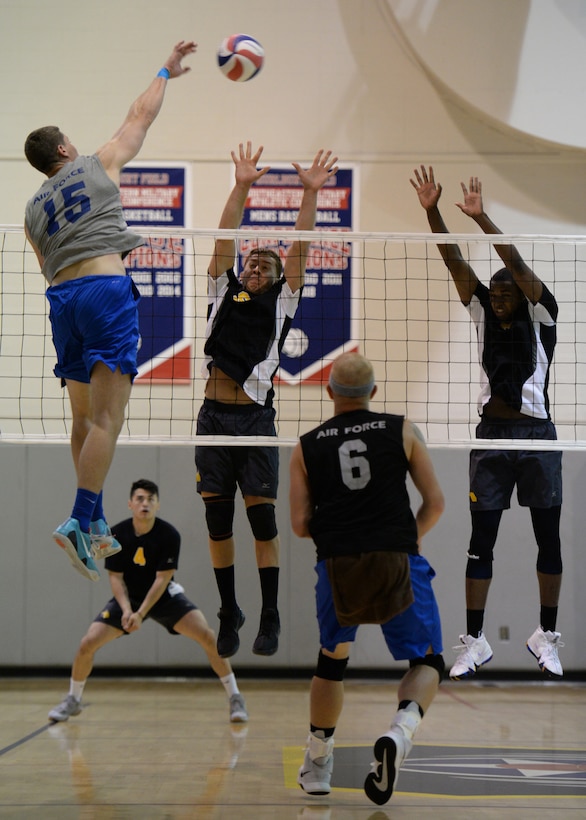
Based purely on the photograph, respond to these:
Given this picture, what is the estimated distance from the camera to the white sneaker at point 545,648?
18.1 feet

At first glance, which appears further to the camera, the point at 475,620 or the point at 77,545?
the point at 475,620

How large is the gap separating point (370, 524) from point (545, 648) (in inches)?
77.6

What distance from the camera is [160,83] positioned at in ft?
15.9

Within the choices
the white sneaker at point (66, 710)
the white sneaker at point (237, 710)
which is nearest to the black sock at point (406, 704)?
the white sneaker at point (237, 710)

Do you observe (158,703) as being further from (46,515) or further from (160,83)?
(160,83)

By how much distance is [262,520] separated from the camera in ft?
17.9

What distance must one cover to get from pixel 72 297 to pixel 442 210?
607 centimetres

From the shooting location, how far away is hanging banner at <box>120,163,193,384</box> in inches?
375

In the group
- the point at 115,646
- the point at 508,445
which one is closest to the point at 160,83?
the point at 508,445

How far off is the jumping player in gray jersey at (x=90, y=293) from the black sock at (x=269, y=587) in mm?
1150

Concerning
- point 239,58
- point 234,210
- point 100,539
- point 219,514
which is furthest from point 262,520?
point 239,58

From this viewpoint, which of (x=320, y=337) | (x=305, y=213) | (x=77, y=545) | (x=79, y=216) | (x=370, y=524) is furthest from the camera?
(x=320, y=337)

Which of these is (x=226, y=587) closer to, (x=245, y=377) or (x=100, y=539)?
(x=100, y=539)

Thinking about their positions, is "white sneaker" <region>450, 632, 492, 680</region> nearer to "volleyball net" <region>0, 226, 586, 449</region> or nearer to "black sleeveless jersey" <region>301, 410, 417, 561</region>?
"black sleeveless jersey" <region>301, 410, 417, 561</region>
